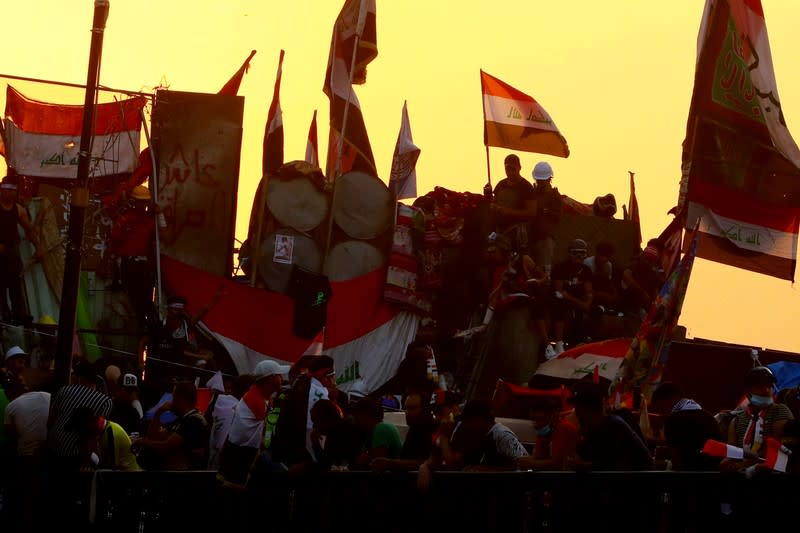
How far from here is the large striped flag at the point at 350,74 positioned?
1070 inches

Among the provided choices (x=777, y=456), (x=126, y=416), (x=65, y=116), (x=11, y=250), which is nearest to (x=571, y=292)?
(x=126, y=416)

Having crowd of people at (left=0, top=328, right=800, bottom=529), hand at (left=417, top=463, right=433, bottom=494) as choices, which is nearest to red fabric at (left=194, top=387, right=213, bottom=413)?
crowd of people at (left=0, top=328, right=800, bottom=529)

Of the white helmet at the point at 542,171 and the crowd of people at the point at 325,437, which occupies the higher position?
the white helmet at the point at 542,171

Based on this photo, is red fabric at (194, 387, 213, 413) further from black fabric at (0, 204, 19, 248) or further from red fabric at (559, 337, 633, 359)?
black fabric at (0, 204, 19, 248)

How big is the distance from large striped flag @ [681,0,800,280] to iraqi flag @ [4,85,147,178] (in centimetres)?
796

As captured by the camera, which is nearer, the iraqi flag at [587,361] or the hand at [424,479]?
the hand at [424,479]

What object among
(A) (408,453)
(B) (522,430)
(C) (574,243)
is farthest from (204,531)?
(C) (574,243)

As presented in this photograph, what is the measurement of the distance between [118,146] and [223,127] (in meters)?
1.55

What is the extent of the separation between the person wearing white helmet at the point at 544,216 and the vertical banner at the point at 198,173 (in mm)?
4716

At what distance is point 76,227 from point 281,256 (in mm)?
7743

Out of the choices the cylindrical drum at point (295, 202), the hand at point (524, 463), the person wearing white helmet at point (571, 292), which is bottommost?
the hand at point (524, 463)

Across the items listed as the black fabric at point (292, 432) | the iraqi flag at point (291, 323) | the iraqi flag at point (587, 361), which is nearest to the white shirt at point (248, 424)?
the black fabric at point (292, 432)

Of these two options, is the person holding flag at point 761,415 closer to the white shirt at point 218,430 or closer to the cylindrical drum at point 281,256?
the white shirt at point 218,430

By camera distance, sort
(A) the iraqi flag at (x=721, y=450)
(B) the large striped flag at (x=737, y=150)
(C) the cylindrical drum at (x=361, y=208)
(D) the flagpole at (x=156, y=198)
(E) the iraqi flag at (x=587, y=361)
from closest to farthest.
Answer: (A) the iraqi flag at (x=721, y=450), (E) the iraqi flag at (x=587, y=361), (B) the large striped flag at (x=737, y=150), (D) the flagpole at (x=156, y=198), (C) the cylindrical drum at (x=361, y=208)
